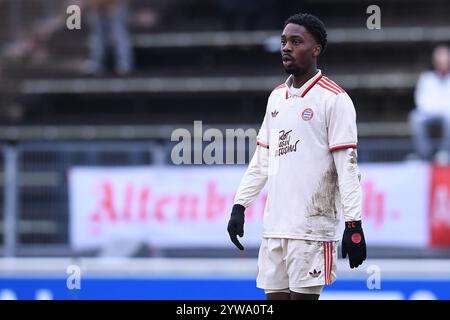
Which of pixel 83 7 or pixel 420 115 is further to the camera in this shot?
pixel 83 7

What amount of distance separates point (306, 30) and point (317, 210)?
2.99ft

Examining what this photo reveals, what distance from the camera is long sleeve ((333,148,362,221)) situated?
5746 millimetres

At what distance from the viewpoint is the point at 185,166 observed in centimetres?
1086

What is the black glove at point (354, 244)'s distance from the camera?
5.65 meters

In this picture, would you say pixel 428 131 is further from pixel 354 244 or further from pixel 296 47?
pixel 354 244

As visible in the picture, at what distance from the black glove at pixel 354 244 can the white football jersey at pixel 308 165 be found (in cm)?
24

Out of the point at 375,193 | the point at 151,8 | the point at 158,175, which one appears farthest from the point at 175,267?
the point at 151,8

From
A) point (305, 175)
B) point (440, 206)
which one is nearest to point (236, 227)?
point (305, 175)

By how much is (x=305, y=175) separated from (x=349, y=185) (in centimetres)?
25

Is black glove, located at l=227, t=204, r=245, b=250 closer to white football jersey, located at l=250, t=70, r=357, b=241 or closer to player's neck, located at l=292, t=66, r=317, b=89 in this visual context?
white football jersey, located at l=250, t=70, r=357, b=241

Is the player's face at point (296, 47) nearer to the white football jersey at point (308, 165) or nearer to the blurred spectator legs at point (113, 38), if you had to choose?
the white football jersey at point (308, 165)

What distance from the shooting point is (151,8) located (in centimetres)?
1611

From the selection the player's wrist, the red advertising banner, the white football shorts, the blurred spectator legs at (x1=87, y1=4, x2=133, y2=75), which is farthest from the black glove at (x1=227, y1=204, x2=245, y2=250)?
the blurred spectator legs at (x1=87, y1=4, x2=133, y2=75)
